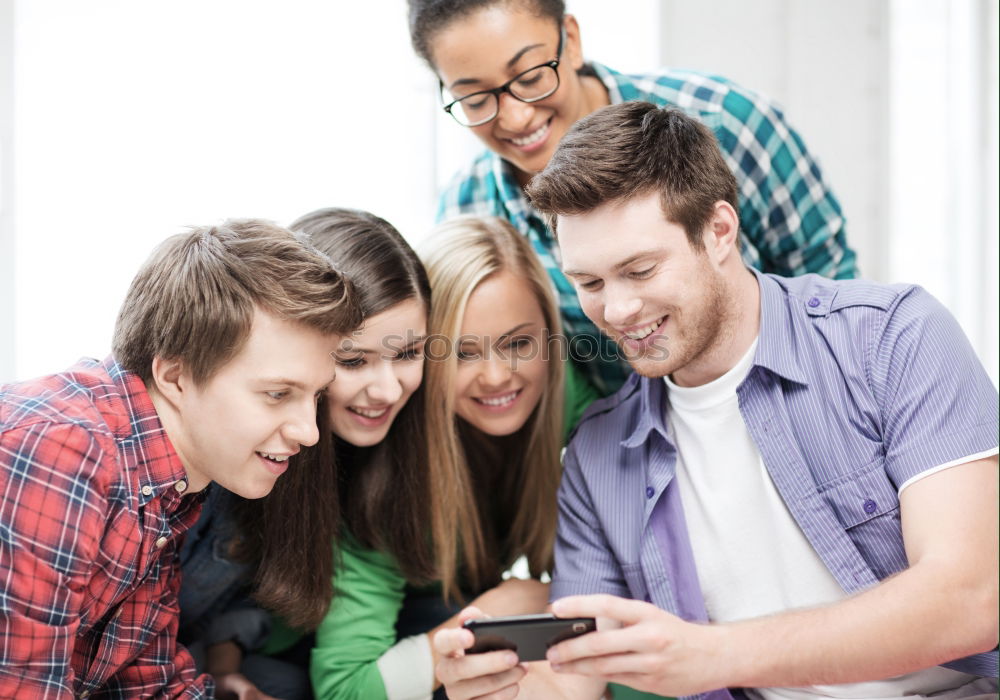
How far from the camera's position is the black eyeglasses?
6.42 ft

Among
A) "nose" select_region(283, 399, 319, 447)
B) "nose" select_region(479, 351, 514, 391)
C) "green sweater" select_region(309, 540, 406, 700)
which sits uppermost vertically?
"nose" select_region(283, 399, 319, 447)

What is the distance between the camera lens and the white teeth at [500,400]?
6.79ft

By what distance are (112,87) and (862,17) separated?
87.3 inches

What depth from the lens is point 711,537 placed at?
172 cm

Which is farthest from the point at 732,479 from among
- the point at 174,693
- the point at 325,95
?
the point at 325,95

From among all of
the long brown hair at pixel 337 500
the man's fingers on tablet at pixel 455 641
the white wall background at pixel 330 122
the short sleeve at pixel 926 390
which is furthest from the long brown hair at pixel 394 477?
the short sleeve at pixel 926 390

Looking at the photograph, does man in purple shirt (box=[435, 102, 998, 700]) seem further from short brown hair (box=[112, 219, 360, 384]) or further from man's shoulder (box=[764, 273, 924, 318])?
short brown hair (box=[112, 219, 360, 384])

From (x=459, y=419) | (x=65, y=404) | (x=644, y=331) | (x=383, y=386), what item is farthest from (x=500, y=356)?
(x=65, y=404)

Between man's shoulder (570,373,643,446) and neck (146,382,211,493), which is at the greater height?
neck (146,382,211,493)

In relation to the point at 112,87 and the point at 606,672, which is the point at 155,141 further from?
the point at 606,672

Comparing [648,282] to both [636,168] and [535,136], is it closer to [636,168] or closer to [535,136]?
[636,168]

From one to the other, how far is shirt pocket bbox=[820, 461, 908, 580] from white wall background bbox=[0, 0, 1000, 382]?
1.32 metres

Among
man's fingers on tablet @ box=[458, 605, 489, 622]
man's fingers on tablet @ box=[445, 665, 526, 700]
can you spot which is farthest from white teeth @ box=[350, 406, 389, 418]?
man's fingers on tablet @ box=[445, 665, 526, 700]

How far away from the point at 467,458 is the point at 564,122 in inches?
31.7
